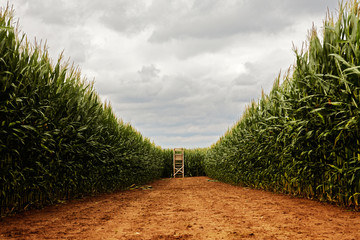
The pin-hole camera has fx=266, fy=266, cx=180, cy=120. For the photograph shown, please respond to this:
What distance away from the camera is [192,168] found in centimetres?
2752

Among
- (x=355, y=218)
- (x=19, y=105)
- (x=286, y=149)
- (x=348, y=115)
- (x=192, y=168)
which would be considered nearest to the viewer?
(x=355, y=218)

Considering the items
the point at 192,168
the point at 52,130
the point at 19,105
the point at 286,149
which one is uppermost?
the point at 19,105

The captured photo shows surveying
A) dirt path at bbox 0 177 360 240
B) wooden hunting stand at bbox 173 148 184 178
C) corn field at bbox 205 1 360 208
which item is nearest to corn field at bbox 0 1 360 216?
corn field at bbox 205 1 360 208

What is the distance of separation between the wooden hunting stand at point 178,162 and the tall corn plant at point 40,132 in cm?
1776

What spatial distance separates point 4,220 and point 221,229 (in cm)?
346

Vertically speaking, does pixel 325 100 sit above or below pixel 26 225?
above

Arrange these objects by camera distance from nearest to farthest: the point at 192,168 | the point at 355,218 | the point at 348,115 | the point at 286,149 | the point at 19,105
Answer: the point at 355,218 → the point at 348,115 → the point at 19,105 → the point at 286,149 → the point at 192,168

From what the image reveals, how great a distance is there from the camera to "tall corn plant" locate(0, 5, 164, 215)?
4.50 meters

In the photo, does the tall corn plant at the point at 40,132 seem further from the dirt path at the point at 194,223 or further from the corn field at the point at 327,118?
the corn field at the point at 327,118

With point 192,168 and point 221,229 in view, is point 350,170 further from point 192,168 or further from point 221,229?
point 192,168

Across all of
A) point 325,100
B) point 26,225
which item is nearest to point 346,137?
point 325,100

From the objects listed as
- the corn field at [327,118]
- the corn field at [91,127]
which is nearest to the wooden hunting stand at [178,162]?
the corn field at [91,127]

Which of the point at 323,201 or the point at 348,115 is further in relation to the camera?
the point at 323,201

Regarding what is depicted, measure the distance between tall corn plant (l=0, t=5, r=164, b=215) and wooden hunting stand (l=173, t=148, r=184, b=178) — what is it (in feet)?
58.3
